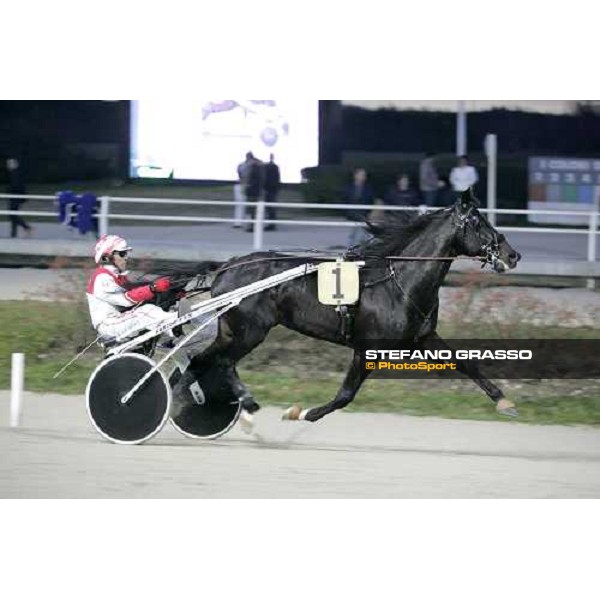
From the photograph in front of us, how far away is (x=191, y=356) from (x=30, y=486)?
1557 millimetres

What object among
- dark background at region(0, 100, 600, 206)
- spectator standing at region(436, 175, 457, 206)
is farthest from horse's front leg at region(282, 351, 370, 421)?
dark background at region(0, 100, 600, 206)

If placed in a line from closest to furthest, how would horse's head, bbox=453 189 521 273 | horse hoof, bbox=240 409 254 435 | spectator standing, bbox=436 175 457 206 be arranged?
horse hoof, bbox=240 409 254 435 → horse's head, bbox=453 189 521 273 → spectator standing, bbox=436 175 457 206

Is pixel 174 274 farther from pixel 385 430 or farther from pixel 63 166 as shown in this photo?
pixel 63 166

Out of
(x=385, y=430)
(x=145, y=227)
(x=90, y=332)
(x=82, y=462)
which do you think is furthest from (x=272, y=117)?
(x=82, y=462)

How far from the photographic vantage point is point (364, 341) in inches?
341

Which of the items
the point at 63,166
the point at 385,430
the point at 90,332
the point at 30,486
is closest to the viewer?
the point at 30,486

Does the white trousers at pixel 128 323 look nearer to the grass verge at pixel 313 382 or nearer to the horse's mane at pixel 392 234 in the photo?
the horse's mane at pixel 392 234

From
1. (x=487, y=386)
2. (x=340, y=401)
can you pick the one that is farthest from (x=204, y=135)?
(x=487, y=386)

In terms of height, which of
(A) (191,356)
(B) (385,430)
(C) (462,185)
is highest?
(C) (462,185)

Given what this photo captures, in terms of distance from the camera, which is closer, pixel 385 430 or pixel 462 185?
pixel 385 430

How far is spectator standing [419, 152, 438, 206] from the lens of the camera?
16.2 meters

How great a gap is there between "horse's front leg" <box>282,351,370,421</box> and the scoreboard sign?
7117mm

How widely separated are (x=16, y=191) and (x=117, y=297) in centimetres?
907

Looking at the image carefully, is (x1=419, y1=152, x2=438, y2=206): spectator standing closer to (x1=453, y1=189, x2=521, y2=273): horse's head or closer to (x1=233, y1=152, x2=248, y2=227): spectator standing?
(x1=233, y1=152, x2=248, y2=227): spectator standing
